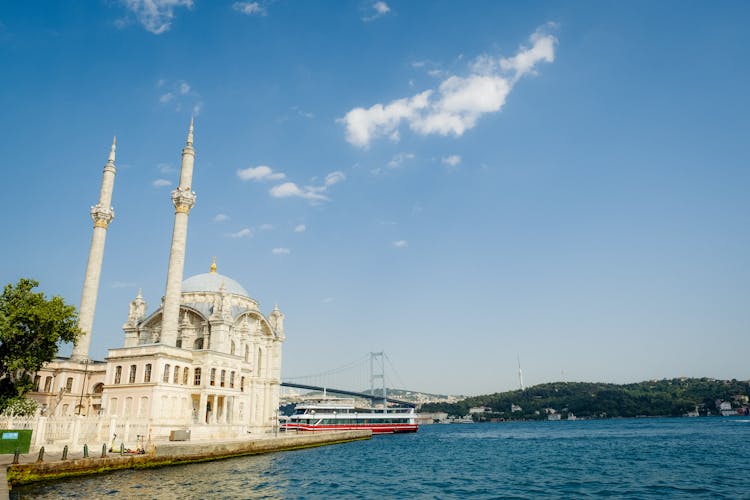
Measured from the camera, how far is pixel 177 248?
1657 inches

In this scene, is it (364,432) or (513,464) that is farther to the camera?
(364,432)

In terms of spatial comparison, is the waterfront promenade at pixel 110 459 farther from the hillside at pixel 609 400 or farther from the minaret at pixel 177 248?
the hillside at pixel 609 400

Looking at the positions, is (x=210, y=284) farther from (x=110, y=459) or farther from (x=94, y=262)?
(x=110, y=459)

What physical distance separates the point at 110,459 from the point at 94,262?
26.8 metres

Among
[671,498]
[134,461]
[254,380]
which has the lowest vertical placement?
[671,498]

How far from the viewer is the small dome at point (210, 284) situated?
50.0 metres

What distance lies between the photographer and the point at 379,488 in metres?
23.4

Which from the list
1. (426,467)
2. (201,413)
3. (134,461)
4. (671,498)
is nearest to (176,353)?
(201,413)

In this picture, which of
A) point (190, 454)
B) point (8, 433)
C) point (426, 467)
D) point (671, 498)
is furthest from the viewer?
point (426, 467)

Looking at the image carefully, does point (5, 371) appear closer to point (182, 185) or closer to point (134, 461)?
point (134, 461)

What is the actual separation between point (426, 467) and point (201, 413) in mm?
17691

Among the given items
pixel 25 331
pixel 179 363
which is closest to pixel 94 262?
pixel 179 363

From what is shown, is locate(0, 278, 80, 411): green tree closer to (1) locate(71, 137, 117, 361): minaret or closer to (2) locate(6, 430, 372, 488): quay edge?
(2) locate(6, 430, 372, 488): quay edge

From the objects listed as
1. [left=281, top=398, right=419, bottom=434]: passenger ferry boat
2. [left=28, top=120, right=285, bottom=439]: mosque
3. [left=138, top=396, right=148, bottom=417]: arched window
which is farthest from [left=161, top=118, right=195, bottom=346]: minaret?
[left=281, top=398, right=419, bottom=434]: passenger ferry boat
